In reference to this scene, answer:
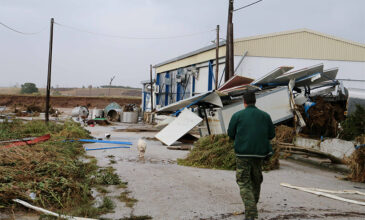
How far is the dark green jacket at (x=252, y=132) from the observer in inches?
165

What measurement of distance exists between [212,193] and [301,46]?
59.5 ft

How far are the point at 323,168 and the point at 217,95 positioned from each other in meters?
4.12

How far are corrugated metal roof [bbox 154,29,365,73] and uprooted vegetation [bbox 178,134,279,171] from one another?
43.1 ft

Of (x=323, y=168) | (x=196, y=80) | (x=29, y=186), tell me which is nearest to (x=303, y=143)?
(x=323, y=168)

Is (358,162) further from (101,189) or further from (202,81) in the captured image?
(202,81)

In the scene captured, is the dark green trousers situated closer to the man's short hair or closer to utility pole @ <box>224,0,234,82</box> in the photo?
the man's short hair

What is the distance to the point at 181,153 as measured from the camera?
10523mm

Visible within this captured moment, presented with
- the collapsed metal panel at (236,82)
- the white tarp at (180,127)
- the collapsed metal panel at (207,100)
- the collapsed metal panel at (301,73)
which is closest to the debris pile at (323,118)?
the collapsed metal panel at (301,73)

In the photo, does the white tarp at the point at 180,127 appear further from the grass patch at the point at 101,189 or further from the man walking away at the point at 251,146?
the man walking away at the point at 251,146

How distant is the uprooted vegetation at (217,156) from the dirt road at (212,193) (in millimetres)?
301

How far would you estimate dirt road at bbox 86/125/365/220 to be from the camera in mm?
4418

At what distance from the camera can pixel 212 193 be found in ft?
18.1

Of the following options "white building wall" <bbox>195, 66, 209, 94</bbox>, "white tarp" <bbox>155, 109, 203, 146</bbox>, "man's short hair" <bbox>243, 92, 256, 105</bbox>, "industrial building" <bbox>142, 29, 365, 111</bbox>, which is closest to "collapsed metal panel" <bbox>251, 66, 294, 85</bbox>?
"white tarp" <bbox>155, 109, 203, 146</bbox>

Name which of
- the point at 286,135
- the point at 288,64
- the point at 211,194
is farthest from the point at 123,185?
the point at 288,64
